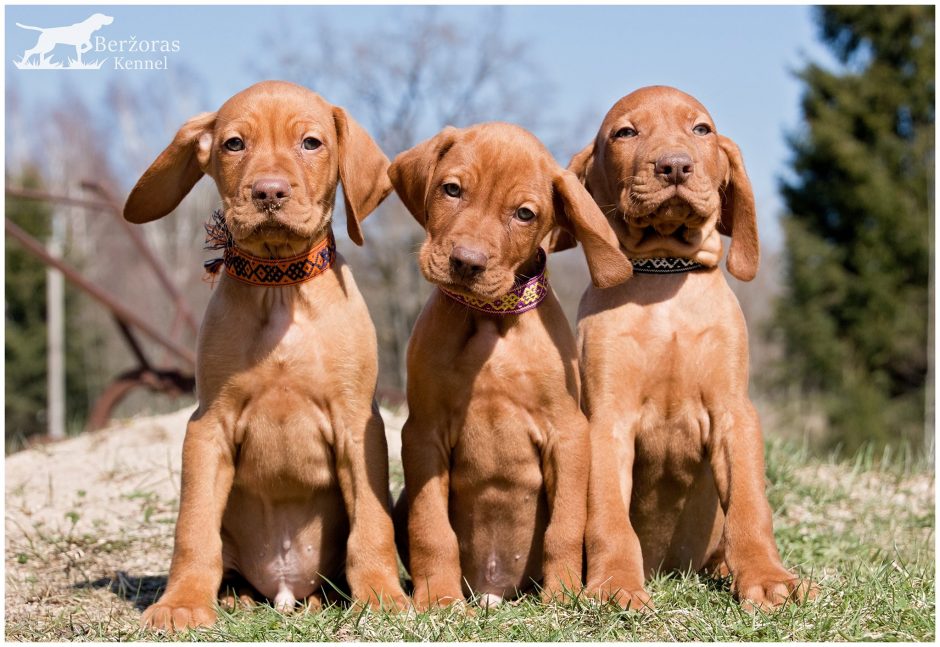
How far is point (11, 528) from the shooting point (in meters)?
7.07

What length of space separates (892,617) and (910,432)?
22112 millimetres

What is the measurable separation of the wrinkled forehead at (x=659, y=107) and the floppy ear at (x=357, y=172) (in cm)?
117

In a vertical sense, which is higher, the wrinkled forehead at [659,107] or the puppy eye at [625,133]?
the wrinkled forehead at [659,107]

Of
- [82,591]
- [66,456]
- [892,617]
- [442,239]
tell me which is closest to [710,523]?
[892,617]

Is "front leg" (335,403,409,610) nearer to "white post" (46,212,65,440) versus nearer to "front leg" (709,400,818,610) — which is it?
"front leg" (709,400,818,610)

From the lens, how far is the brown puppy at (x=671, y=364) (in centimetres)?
484

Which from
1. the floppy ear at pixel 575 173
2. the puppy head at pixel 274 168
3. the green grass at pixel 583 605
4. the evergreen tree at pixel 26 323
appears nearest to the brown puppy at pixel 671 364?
the floppy ear at pixel 575 173

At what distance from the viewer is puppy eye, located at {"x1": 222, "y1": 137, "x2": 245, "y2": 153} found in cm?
478

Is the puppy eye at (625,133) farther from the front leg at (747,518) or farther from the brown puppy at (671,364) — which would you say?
the front leg at (747,518)

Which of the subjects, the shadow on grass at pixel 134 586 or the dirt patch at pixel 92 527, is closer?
the dirt patch at pixel 92 527

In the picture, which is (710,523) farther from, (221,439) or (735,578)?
(221,439)

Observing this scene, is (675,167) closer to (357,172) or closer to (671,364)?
(671,364)

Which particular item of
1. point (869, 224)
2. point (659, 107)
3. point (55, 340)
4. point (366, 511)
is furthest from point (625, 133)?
point (55, 340)

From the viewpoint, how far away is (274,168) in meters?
4.56
